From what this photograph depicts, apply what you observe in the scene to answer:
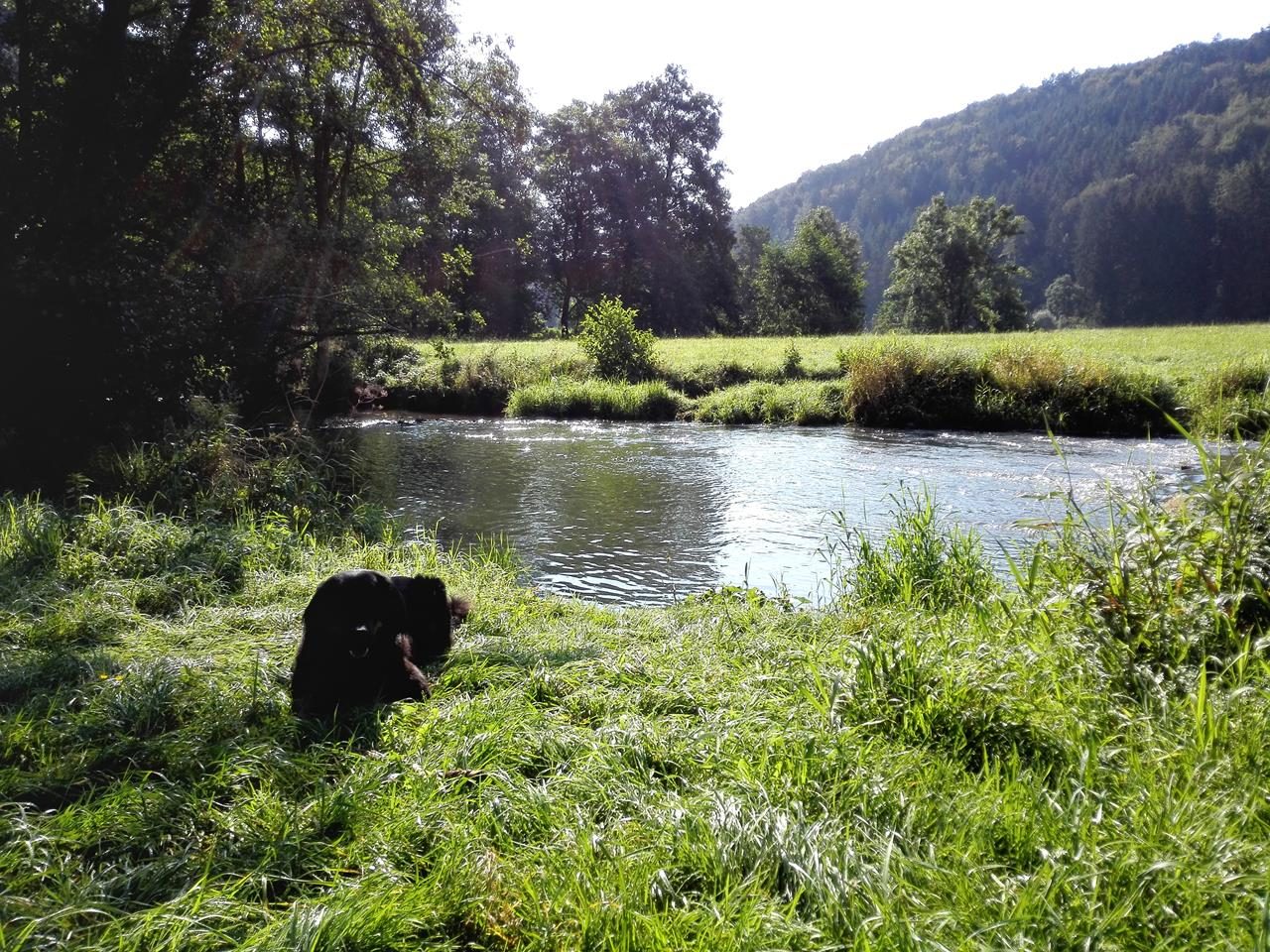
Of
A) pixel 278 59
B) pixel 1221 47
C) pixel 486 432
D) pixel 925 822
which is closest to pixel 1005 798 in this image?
pixel 925 822

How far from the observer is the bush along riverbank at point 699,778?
1.99 meters

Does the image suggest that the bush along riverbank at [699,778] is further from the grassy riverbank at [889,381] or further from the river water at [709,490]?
the grassy riverbank at [889,381]

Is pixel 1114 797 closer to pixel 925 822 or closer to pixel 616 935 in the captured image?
pixel 925 822

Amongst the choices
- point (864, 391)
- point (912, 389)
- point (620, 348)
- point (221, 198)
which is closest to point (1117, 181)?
point (620, 348)

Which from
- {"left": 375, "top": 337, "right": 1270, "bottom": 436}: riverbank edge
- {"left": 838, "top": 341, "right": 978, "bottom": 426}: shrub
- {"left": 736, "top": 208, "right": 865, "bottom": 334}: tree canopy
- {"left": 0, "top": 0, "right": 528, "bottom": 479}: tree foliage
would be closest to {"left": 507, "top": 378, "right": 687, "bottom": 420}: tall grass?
{"left": 375, "top": 337, "right": 1270, "bottom": 436}: riverbank edge

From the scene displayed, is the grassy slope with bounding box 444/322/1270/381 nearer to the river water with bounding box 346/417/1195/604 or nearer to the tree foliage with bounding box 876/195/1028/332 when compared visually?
the river water with bounding box 346/417/1195/604

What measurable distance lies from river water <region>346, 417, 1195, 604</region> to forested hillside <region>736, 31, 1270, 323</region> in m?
70.7

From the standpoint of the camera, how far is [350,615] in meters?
3.62

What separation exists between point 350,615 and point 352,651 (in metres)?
0.17

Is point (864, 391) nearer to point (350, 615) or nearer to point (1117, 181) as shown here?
point (350, 615)

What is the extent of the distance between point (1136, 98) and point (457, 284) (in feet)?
490

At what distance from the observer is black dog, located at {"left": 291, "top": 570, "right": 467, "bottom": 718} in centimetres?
353

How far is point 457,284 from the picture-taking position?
21.7 metres

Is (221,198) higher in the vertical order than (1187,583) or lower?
higher
